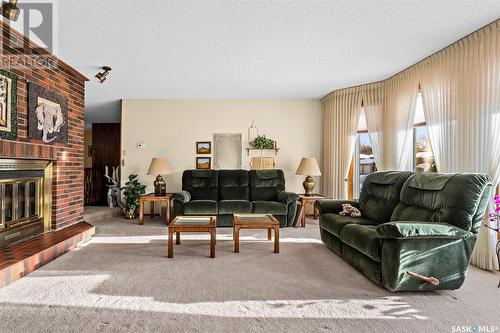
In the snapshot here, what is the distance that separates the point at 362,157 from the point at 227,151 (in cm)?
272

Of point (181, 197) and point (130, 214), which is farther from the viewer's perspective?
point (130, 214)

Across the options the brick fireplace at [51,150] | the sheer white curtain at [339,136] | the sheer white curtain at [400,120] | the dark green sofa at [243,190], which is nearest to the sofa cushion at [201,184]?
the dark green sofa at [243,190]

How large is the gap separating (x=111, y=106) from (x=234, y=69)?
3.76 meters

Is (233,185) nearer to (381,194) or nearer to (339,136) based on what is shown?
(339,136)

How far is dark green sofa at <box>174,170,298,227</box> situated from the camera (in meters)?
4.79

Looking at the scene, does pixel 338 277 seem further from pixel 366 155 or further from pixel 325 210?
pixel 366 155

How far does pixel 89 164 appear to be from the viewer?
9.30m

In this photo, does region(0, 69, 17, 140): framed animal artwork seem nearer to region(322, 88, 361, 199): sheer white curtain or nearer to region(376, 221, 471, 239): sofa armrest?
region(376, 221, 471, 239): sofa armrest

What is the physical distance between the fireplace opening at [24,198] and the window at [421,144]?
5.25 m

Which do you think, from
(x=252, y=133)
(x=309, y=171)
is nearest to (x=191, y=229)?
(x=309, y=171)

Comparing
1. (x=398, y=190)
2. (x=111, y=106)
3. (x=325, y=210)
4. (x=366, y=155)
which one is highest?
(x=111, y=106)

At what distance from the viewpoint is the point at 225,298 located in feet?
7.17

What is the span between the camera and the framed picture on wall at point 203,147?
5.87 metres

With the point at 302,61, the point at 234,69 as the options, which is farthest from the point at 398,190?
the point at 234,69
